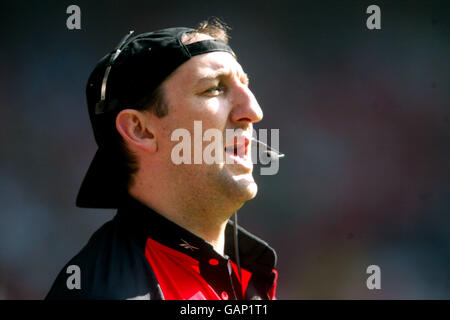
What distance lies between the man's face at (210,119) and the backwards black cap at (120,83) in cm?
5

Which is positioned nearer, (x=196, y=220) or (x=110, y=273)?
(x=110, y=273)

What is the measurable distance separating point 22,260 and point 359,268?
2848 millimetres

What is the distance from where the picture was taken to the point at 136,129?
5.26 feet

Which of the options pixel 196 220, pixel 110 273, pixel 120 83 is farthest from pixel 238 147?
pixel 110 273

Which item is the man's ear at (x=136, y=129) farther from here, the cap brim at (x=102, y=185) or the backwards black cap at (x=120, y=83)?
the cap brim at (x=102, y=185)

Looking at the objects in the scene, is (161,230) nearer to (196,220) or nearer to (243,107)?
(196,220)

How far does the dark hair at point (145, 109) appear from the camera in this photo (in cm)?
156

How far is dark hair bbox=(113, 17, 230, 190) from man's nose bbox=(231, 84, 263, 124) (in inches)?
9.2

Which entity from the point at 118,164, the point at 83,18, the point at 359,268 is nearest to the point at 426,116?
the point at 359,268

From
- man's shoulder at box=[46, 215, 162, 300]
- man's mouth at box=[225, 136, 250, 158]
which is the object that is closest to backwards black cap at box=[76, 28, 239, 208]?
man's shoulder at box=[46, 215, 162, 300]

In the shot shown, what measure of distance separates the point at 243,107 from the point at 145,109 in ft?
1.11

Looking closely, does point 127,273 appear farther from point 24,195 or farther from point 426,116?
point 426,116

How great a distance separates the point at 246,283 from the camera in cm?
174

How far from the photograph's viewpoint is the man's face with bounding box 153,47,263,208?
4.97 feet
